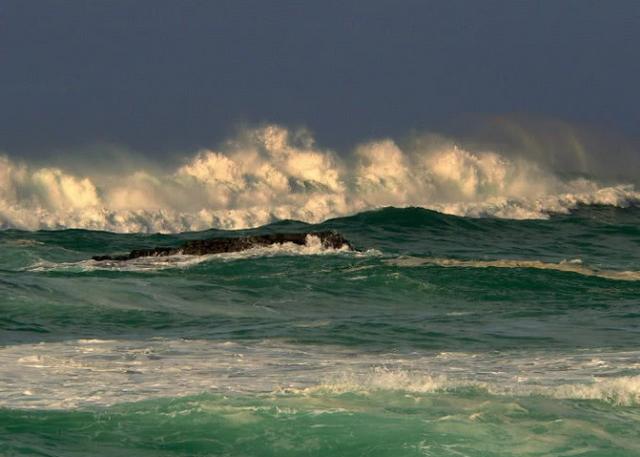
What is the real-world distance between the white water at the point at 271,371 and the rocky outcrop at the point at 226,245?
20.5m

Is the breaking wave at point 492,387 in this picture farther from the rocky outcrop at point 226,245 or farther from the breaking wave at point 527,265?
the rocky outcrop at point 226,245

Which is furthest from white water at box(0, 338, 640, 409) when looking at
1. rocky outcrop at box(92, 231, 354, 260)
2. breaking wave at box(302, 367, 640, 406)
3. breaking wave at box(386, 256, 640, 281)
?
rocky outcrop at box(92, 231, 354, 260)

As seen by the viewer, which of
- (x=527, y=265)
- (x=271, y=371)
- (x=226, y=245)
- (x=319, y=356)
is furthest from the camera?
(x=226, y=245)

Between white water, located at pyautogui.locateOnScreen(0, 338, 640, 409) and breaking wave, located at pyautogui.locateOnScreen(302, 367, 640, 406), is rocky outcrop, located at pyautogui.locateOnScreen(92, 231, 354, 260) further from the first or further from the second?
breaking wave, located at pyautogui.locateOnScreen(302, 367, 640, 406)

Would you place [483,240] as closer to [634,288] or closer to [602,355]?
[634,288]

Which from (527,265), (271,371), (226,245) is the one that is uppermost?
(226,245)

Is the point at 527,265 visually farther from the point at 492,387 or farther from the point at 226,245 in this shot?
the point at 492,387

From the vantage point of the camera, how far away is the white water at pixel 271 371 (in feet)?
48.1

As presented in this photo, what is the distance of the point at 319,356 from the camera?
1884cm

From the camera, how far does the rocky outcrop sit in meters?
41.4

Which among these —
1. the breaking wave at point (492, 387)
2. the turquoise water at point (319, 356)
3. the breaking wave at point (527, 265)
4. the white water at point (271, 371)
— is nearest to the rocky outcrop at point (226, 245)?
the turquoise water at point (319, 356)

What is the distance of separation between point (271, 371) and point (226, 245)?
87.5 ft

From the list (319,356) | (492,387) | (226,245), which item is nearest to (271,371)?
(319,356)

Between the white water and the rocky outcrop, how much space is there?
20.5 metres
